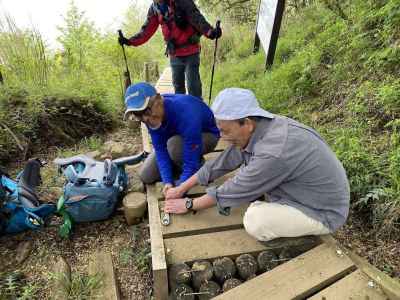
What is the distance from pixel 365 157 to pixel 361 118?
67cm

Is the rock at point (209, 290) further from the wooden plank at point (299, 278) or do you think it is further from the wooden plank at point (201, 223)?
the wooden plank at point (201, 223)

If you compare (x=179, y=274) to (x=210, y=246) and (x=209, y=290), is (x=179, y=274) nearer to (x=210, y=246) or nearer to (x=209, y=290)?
(x=209, y=290)

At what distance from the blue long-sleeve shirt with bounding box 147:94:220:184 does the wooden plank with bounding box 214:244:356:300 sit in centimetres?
112

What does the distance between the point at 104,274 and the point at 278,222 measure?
141 cm

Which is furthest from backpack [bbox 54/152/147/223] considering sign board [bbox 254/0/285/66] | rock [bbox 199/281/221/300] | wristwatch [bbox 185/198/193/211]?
sign board [bbox 254/0/285/66]

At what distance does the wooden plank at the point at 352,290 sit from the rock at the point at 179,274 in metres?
0.81

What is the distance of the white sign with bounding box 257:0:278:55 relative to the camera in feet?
16.4

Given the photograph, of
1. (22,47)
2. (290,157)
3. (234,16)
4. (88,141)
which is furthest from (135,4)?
(290,157)

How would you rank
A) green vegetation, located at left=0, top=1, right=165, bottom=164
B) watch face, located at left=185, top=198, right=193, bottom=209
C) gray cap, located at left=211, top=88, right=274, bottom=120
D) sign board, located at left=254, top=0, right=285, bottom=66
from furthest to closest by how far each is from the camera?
sign board, located at left=254, top=0, right=285, bottom=66 < green vegetation, located at left=0, top=1, right=165, bottom=164 < watch face, located at left=185, top=198, right=193, bottom=209 < gray cap, located at left=211, top=88, right=274, bottom=120

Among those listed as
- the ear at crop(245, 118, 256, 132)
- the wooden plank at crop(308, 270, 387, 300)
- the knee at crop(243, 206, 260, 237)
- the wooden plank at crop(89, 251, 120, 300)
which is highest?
the ear at crop(245, 118, 256, 132)

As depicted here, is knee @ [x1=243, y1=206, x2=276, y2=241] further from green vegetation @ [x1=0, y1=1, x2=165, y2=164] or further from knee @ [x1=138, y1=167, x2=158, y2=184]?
green vegetation @ [x1=0, y1=1, x2=165, y2=164]

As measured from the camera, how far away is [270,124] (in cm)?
208

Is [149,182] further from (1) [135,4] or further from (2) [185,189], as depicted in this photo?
(1) [135,4]

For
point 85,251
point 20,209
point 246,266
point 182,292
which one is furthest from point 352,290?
point 20,209
